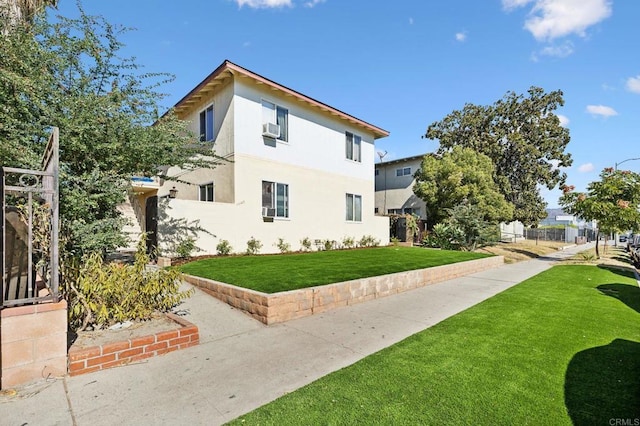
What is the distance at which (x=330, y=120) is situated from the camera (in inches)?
620

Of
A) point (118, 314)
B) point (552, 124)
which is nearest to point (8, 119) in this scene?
point (118, 314)

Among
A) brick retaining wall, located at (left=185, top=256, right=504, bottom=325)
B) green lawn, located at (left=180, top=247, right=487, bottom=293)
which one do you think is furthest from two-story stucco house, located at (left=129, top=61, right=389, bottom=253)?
brick retaining wall, located at (left=185, top=256, right=504, bottom=325)

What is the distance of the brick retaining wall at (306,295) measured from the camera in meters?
5.36

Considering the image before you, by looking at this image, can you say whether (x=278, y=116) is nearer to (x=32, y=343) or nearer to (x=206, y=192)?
(x=206, y=192)

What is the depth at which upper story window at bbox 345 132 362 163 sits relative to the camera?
16.9m

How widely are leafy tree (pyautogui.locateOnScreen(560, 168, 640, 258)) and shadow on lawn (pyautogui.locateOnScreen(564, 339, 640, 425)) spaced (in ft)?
41.3

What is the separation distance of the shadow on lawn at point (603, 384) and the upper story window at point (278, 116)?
11.9m

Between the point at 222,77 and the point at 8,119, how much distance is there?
25.4ft

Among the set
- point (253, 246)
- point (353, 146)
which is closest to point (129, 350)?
point (253, 246)

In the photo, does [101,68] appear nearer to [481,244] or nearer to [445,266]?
[445,266]

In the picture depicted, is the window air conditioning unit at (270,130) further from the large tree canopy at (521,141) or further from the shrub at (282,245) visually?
the large tree canopy at (521,141)

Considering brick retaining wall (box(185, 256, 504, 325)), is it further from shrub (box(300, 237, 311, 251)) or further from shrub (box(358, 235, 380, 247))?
shrub (box(358, 235, 380, 247))

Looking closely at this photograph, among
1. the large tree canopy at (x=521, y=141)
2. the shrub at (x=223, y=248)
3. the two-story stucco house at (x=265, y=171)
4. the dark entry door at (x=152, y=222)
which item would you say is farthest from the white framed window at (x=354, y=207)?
the large tree canopy at (x=521, y=141)

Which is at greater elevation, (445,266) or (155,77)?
(155,77)
